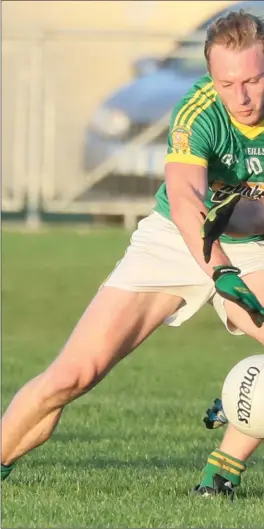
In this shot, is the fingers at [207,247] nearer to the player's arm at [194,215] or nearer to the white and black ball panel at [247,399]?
the player's arm at [194,215]

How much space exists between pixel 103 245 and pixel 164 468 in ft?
37.8

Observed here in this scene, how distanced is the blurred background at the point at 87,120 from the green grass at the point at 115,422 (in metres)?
1.84

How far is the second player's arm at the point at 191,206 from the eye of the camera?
20.4ft

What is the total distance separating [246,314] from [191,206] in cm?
60

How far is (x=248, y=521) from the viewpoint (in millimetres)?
6211

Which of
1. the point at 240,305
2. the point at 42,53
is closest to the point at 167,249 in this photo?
the point at 240,305

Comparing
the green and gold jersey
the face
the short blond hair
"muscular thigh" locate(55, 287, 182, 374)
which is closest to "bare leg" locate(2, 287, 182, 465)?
"muscular thigh" locate(55, 287, 182, 374)

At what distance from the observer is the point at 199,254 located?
6.23m

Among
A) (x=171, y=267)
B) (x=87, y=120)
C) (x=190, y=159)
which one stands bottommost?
(x=87, y=120)

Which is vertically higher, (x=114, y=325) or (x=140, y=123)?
(x=114, y=325)

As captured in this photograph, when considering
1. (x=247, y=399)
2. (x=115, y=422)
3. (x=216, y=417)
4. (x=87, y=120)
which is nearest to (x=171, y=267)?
(x=247, y=399)

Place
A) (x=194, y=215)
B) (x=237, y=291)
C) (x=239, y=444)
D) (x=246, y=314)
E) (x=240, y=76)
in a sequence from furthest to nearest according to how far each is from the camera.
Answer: (x=239, y=444) < (x=246, y=314) < (x=194, y=215) < (x=240, y=76) < (x=237, y=291)

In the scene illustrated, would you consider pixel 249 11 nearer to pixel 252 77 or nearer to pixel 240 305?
pixel 252 77

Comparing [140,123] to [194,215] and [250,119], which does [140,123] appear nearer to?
[250,119]
